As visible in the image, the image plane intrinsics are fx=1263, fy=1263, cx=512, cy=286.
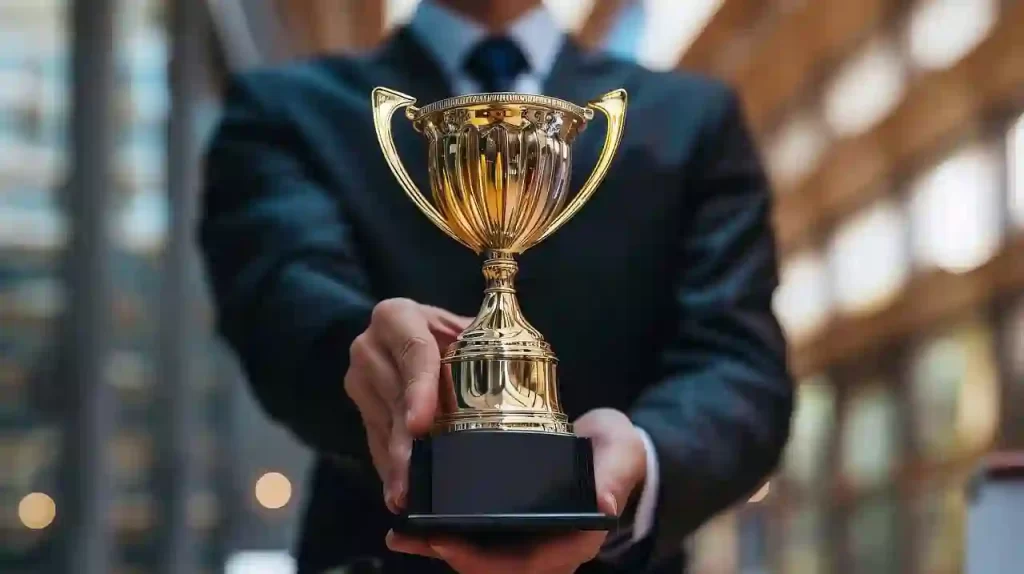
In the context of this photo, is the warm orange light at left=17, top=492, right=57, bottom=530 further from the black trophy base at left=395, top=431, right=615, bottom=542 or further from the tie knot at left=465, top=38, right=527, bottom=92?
the black trophy base at left=395, top=431, right=615, bottom=542

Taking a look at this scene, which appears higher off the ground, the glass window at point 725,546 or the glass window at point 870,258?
the glass window at point 870,258

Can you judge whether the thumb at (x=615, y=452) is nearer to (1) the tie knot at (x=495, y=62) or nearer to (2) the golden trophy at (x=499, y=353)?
(2) the golden trophy at (x=499, y=353)

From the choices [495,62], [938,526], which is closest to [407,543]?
[495,62]

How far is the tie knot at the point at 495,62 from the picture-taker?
3.99 ft

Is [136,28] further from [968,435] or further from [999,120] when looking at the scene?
[968,435]

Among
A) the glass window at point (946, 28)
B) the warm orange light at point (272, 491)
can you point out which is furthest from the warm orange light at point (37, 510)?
the glass window at point (946, 28)

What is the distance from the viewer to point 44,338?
3631 millimetres

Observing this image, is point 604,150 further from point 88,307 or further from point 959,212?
point 959,212

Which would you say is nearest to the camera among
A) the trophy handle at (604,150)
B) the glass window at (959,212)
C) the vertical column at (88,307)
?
the trophy handle at (604,150)

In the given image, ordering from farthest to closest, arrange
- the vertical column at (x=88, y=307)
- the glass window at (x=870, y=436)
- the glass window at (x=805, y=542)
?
the glass window at (x=805, y=542), the glass window at (x=870, y=436), the vertical column at (x=88, y=307)

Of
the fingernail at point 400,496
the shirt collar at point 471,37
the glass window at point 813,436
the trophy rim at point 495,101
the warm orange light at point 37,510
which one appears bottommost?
the fingernail at point 400,496

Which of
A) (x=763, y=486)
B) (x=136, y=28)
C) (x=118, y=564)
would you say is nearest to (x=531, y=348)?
(x=763, y=486)

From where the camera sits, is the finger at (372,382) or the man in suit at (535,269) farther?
the man in suit at (535,269)

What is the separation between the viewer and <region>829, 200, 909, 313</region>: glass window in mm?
7312
